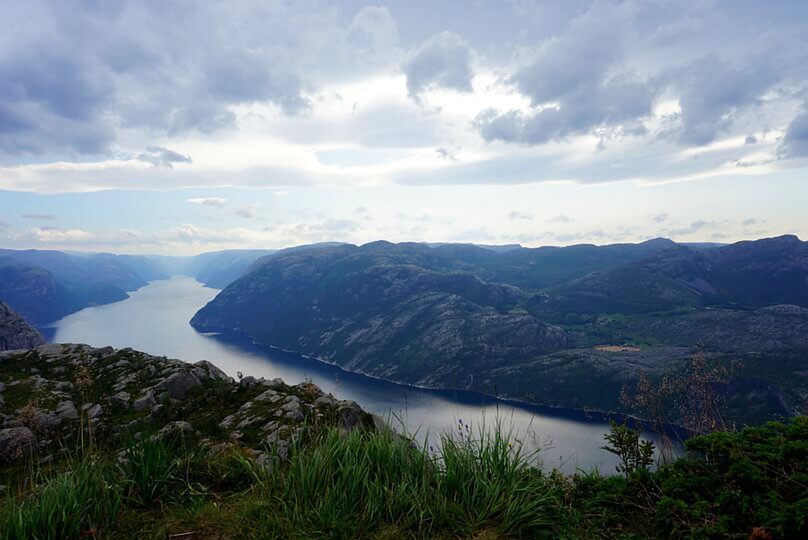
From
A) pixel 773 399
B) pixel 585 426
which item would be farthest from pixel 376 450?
pixel 773 399

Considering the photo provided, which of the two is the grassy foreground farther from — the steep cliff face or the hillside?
the steep cliff face

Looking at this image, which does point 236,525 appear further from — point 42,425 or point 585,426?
point 585,426

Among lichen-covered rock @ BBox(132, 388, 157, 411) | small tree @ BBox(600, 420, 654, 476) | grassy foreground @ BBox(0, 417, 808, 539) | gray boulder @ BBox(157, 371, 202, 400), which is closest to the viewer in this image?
grassy foreground @ BBox(0, 417, 808, 539)

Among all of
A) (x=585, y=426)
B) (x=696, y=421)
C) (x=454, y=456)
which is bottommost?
(x=585, y=426)

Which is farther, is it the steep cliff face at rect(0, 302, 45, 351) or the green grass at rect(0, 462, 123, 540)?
the steep cliff face at rect(0, 302, 45, 351)

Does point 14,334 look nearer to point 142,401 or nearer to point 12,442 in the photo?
point 142,401

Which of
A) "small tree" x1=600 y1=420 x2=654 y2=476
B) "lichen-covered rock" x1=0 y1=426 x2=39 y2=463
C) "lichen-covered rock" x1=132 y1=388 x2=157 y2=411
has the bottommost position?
"lichen-covered rock" x1=132 y1=388 x2=157 y2=411

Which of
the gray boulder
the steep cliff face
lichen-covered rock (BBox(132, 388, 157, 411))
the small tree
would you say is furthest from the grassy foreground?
the steep cliff face
